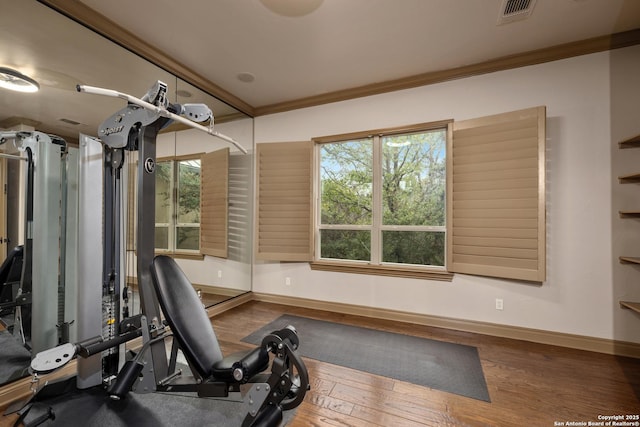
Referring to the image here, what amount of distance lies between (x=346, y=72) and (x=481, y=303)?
294 cm

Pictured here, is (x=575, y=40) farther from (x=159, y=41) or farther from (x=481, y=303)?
(x=159, y=41)

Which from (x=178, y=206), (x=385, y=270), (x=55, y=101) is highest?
(x=55, y=101)

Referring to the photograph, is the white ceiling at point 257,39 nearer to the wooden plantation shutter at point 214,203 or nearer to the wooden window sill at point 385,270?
the wooden plantation shutter at point 214,203

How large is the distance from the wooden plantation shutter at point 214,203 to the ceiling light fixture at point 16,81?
192cm

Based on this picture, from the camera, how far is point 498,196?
2756 mm

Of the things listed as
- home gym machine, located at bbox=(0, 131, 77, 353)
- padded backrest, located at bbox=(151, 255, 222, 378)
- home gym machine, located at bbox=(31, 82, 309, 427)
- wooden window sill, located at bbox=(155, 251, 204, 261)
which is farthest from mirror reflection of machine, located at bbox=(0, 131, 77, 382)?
wooden window sill, located at bbox=(155, 251, 204, 261)

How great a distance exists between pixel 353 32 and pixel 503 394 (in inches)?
122

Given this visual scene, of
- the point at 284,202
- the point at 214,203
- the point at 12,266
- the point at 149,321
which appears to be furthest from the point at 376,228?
the point at 12,266

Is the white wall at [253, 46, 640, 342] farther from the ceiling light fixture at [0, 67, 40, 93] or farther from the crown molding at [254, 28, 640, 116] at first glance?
the ceiling light fixture at [0, 67, 40, 93]

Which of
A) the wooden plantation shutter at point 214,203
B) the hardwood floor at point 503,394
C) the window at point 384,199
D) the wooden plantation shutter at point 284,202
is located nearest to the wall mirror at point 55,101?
the wooden plantation shutter at point 214,203

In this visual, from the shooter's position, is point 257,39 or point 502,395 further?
point 257,39

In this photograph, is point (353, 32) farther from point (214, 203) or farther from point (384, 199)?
point (214, 203)

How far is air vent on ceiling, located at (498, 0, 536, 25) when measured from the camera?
207 centimetres

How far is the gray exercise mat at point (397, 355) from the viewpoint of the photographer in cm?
206
